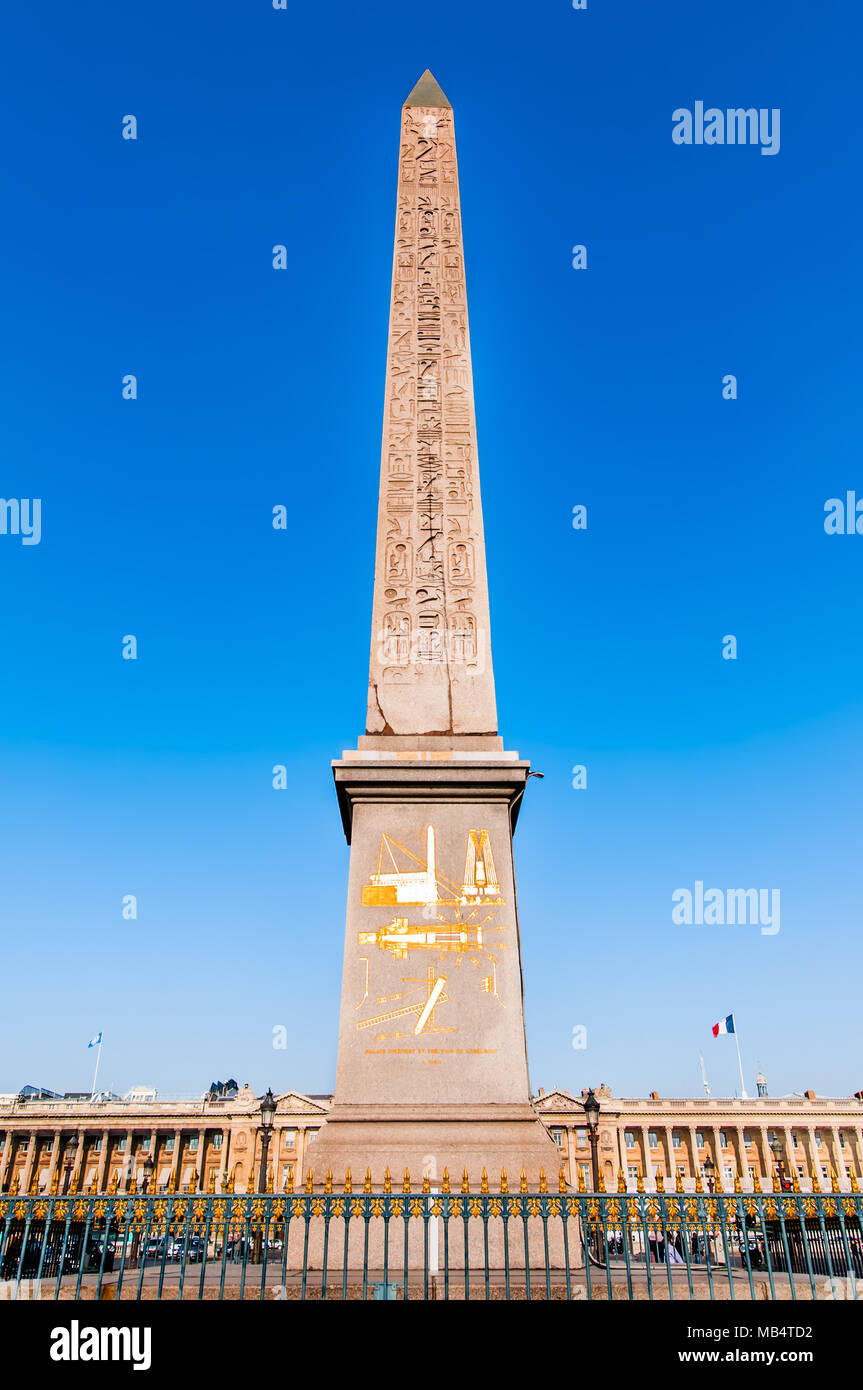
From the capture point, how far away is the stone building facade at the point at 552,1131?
78688 mm

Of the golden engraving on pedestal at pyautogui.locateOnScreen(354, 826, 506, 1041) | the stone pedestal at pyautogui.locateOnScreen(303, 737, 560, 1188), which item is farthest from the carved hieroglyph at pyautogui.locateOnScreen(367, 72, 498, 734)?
the golden engraving on pedestal at pyautogui.locateOnScreen(354, 826, 506, 1041)

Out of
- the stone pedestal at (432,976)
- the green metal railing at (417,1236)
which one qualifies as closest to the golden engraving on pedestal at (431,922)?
the stone pedestal at (432,976)

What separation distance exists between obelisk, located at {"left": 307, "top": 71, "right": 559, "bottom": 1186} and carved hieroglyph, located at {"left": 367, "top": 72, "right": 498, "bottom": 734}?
0.06 ft

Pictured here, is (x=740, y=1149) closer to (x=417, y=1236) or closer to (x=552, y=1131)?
(x=552, y=1131)

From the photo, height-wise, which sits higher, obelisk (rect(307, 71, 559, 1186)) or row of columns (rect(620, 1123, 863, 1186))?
row of columns (rect(620, 1123, 863, 1186))

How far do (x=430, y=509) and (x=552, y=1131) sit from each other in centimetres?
8044

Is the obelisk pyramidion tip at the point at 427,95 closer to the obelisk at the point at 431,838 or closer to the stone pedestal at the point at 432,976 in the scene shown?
the obelisk at the point at 431,838

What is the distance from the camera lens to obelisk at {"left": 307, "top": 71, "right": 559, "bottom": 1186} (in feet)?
25.0

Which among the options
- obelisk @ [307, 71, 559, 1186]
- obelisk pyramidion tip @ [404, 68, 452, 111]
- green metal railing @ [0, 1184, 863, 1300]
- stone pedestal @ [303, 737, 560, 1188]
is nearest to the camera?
green metal railing @ [0, 1184, 863, 1300]

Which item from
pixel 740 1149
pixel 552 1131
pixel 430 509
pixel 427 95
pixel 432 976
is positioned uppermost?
pixel 427 95

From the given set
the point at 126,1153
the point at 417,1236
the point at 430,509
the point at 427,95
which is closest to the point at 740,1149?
the point at 126,1153

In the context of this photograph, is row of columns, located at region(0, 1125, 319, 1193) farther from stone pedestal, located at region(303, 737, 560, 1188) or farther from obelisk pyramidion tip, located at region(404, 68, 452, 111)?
obelisk pyramidion tip, located at region(404, 68, 452, 111)

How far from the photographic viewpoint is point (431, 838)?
8930 millimetres

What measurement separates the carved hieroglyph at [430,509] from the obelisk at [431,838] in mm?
20
